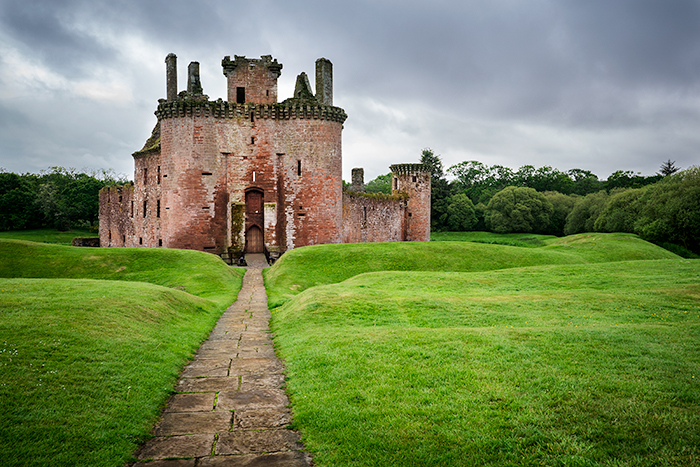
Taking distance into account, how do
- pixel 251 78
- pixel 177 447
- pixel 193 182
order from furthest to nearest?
pixel 251 78 < pixel 193 182 < pixel 177 447

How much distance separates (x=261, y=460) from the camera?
4957 mm

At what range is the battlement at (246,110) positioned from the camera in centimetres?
3388

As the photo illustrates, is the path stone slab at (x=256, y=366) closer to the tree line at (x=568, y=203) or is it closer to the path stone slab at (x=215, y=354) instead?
the path stone slab at (x=215, y=354)

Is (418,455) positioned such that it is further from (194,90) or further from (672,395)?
(194,90)

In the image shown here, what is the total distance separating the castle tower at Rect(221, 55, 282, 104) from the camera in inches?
1476

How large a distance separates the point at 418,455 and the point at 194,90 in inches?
1398

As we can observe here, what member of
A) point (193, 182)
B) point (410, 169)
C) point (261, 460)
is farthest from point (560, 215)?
point (261, 460)

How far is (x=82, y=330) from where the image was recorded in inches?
324

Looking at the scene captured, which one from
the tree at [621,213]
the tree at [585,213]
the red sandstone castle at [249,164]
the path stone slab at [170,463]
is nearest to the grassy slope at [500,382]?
the path stone slab at [170,463]

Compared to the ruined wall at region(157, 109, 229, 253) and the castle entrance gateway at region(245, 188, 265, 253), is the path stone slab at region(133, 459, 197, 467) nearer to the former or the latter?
the ruined wall at region(157, 109, 229, 253)

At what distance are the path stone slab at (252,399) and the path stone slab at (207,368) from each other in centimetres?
117

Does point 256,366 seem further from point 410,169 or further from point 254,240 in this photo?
point 410,169

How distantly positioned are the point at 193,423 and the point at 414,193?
45689 mm

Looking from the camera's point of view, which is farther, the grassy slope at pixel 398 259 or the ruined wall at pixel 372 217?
the ruined wall at pixel 372 217
